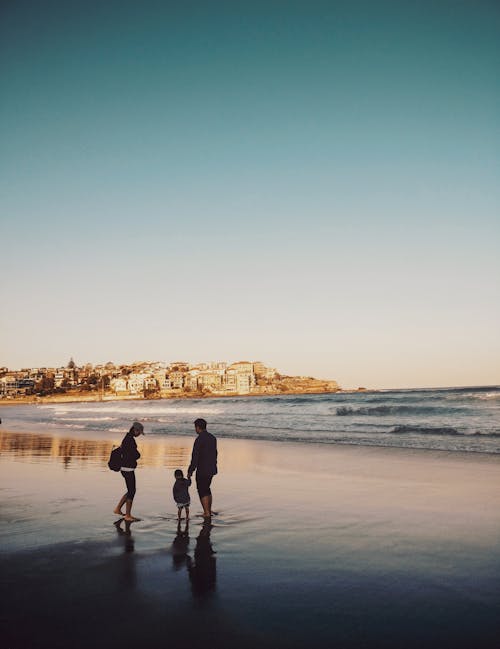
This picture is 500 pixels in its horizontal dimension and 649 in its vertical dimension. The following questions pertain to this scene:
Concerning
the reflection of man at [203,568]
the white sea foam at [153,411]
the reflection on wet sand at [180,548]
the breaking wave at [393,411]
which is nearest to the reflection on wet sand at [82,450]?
the reflection on wet sand at [180,548]

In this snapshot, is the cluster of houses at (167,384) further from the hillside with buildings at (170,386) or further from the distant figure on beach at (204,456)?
the distant figure on beach at (204,456)

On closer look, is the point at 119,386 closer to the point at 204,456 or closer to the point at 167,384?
the point at 167,384

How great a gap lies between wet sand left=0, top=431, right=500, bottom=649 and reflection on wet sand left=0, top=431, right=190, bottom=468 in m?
4.08

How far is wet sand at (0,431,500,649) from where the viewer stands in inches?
180

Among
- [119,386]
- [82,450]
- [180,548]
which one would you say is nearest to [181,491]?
[180,548]

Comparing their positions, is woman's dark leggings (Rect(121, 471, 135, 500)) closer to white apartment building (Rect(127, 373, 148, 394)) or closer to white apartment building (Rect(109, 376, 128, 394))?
white apartment building (Rect(127, 373, 148, 394))

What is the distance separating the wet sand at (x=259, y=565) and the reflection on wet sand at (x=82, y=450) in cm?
408

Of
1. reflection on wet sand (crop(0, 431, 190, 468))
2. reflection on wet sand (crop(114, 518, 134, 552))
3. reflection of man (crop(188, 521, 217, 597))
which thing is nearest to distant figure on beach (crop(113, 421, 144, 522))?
reflection on wet sand (crop(114, 518, 134, 552))

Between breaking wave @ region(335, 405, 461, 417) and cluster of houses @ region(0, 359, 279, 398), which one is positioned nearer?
breaking wave @ region(335, 405, 461, 417)

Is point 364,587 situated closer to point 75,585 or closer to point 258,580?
point 258,580

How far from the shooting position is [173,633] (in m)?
4.46

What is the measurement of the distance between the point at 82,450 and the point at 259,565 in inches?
617

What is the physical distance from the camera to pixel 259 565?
6.41 metres

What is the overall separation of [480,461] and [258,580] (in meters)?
13.0
